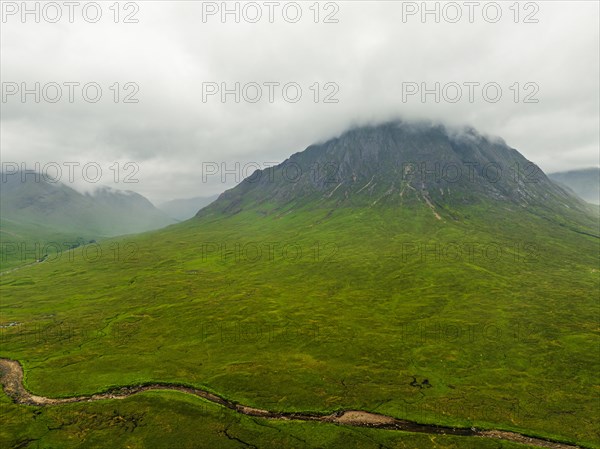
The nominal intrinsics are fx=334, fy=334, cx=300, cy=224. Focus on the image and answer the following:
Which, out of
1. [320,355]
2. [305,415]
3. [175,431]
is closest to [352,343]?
[320,355]

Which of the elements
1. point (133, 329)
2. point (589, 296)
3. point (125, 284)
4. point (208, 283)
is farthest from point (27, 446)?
point (589, 296)

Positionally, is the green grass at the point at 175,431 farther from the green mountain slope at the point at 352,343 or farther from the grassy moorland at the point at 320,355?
the green mountain slope at the point at 352,343

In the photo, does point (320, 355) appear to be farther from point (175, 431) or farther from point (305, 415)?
point (175, 431)

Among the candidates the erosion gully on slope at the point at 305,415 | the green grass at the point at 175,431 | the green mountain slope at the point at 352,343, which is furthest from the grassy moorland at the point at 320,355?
the erosion gully on slope at the point at 305,415

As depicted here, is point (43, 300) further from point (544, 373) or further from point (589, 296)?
point (589, 296)

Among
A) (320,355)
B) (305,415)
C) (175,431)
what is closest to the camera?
(175,431)

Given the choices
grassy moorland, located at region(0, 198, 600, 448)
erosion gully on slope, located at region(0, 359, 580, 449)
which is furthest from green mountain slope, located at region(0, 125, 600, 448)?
erosion gully on slope, located at region(0, 359, 580, 449)
